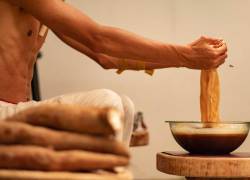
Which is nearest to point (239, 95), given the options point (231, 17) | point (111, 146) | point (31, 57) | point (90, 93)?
point (231, 17)

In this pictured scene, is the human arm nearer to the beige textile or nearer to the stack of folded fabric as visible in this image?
the beige textile

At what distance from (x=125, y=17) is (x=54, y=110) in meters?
1.76

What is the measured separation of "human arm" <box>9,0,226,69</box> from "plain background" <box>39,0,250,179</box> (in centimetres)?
96

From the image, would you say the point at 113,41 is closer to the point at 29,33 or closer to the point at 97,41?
the point at 97,41

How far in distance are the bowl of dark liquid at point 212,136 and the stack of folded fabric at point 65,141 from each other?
88 cm

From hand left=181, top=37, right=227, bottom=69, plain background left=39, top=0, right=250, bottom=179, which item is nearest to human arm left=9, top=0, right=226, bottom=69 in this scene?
hand left=181, top=37, right=227, bottom=69

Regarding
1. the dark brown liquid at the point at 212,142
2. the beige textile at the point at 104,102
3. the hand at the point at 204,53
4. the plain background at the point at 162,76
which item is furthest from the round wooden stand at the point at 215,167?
the plain background at the point at 162,76

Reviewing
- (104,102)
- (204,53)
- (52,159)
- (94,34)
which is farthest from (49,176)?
(204,53)

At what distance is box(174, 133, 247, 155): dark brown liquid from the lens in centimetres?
159

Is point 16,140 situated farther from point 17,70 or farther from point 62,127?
point 17,70

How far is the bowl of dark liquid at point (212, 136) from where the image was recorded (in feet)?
5.23

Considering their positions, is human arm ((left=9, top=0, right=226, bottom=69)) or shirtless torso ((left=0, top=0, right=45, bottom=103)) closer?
human arm ((left=9, top=0, right=226, bottom=69))

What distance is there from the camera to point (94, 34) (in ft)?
3.90

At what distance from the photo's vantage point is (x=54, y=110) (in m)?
0.77
